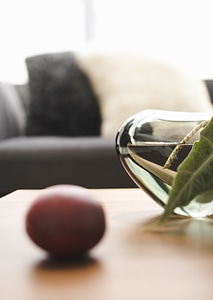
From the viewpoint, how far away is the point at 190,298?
0.40 meters

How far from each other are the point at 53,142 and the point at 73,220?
146cm

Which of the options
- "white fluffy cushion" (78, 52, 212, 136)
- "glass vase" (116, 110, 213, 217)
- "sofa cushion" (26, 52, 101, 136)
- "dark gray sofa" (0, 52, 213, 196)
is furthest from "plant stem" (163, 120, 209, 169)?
"sofa cushion" (26, 52, 101, 136)

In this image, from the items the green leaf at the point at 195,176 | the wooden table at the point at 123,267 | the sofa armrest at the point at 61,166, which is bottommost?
the sofa armrest at the point at 61,166

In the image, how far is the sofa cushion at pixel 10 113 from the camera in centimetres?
225

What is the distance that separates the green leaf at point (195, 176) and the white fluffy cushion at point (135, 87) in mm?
1552

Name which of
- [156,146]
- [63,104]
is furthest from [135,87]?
[156,146]

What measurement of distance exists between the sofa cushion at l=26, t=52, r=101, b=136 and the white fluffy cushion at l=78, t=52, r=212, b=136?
4 cm

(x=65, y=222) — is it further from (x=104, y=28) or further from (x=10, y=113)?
(x=104, y=28)

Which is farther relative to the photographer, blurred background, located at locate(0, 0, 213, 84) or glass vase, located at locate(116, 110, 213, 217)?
blurred background, located at locate(0, 0, 213, 84)

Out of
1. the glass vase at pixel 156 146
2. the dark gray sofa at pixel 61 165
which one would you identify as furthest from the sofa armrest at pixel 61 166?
the glass vase at pixel 156 146

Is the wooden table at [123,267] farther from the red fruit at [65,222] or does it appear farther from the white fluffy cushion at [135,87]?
the white fluffy cushion at [135,87]

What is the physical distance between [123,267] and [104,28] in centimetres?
285

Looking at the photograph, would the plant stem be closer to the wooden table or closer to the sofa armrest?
the wooden table

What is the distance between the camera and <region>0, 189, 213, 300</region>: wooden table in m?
0.42
